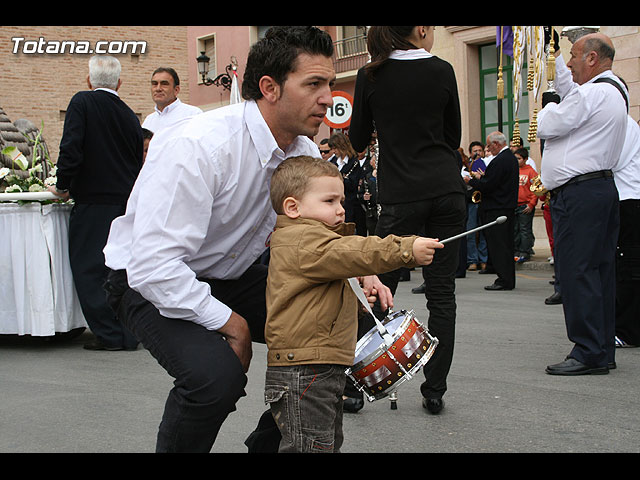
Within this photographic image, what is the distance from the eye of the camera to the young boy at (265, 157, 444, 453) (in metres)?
2.75

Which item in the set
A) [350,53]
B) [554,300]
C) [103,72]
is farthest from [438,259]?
[350,53]

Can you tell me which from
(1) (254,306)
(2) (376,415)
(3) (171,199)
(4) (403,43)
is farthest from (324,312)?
(4) (403,43)

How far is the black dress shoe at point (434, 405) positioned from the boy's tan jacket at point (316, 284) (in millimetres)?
1528

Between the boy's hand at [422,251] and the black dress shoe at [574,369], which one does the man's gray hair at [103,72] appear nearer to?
the black dress shoe at [574,369]

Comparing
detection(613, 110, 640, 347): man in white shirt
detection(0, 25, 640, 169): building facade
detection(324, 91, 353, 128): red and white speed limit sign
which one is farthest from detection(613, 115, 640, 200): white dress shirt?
detection(0, 25, 640, 169): building facade

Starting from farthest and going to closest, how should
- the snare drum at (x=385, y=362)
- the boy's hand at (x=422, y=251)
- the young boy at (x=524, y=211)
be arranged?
the young boy at (x=524, y=211) < the snare drum at (x=385, y=362) < the boy's hand at (x=422, y=251)

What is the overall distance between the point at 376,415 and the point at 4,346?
3.66 metres

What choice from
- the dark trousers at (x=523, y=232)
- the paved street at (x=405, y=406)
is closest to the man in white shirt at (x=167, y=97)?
the paved street at (x=405, y=406)

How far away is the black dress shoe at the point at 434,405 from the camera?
4.31m

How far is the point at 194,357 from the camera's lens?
268 cm

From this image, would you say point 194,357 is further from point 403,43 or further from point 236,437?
point 403,43

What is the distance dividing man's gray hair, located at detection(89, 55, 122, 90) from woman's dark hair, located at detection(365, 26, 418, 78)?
2.80m

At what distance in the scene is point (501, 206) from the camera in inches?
419
